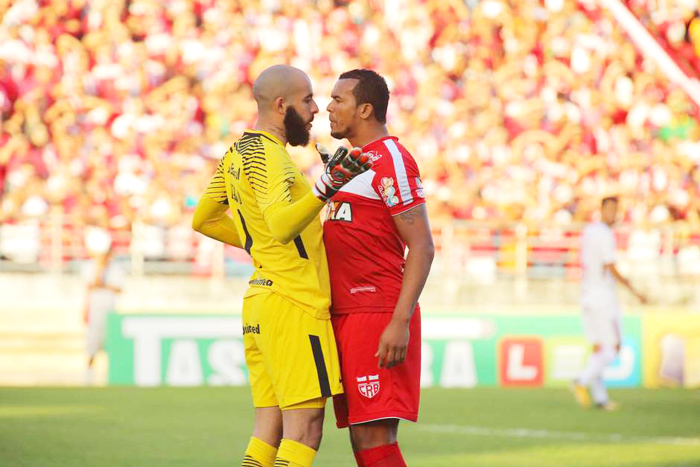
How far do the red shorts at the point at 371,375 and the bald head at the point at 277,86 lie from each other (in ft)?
3.06

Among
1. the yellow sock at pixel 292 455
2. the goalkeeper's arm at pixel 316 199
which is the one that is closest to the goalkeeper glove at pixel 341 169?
the goalkeeper's arm at pixel 316 199

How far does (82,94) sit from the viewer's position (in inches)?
712

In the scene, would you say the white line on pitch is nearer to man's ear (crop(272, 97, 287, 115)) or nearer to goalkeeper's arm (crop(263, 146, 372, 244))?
man's ear (crop(272, 97, 287, 115))

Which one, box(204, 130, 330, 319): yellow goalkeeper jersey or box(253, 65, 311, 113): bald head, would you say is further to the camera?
box(253, 65, 311, 113): bald head

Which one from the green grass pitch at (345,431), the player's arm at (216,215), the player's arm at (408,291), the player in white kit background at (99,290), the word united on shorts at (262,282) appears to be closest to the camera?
the player's arm at (408,291)

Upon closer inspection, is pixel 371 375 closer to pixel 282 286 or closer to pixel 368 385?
pixel 368 385

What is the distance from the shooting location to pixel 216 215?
5375 millimetres

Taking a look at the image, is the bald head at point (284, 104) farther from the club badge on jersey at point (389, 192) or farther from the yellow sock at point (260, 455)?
the yellow sock at point (260, 455)

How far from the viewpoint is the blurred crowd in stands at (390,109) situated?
679 inches

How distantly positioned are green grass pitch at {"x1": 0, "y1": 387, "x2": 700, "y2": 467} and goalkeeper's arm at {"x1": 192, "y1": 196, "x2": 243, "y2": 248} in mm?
2823

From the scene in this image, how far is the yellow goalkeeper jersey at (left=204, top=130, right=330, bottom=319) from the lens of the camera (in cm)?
469

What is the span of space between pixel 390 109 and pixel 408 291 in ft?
51.7

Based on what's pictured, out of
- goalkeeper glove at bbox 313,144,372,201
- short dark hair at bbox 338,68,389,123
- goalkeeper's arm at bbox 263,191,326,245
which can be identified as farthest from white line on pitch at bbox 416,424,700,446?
goalkeeper glove at bbox 313,144,372,201

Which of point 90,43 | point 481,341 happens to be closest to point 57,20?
point 90,43
